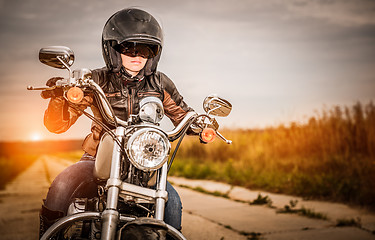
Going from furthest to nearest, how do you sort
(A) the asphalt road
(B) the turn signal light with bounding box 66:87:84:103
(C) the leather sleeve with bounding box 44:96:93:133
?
(A) the asphalt road → (C) the leather sleeve with bounding box 44:96:93:133 → (B) the turn signal light with bounding box 66:87:84:103

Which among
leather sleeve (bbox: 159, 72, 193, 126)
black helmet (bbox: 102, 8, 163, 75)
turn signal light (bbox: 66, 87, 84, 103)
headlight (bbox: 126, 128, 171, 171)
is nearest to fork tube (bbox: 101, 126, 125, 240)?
headlight (bbox: 126, 128, 171, 171)

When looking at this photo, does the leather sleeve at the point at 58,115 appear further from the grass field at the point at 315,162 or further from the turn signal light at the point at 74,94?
the grass field at the point at 315,162

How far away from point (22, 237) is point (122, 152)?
10.6 feet

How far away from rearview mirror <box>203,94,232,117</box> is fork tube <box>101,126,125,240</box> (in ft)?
2.30

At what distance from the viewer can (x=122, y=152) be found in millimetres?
1799

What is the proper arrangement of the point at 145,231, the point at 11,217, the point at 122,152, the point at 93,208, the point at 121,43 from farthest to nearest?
the point at 11,217, the point at 121,43, the point at 93,208, the point at 122,152, the point at 145,231

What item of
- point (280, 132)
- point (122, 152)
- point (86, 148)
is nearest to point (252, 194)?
point (280, 132)

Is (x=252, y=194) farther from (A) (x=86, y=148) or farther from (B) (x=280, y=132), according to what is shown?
(A) (x=86, y=148)

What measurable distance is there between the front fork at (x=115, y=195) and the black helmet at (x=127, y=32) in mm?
700

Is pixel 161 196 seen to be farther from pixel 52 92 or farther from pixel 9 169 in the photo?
pixel 9 169

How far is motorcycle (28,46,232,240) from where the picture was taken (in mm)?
1654

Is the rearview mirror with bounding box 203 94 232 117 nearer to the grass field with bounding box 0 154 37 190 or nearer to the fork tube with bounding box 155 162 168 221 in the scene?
the fork tube with bounding box 155 162 168 221

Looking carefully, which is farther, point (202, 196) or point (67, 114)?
point (202, 196)

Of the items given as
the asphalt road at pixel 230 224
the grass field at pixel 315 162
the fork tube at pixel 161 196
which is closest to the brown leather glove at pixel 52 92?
the fork tube at pixel 161 196
